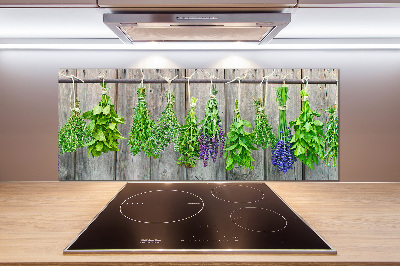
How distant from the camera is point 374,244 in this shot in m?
0.83

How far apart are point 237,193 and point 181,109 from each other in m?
0.51

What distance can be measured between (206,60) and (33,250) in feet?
3.59

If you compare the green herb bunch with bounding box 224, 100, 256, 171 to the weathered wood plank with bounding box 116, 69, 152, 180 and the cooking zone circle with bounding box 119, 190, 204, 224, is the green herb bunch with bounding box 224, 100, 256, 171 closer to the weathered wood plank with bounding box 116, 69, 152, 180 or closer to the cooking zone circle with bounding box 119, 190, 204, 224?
the cooking zone circle with bounding box 119, 190, 204, 224

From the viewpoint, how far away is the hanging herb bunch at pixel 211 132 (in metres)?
1.47

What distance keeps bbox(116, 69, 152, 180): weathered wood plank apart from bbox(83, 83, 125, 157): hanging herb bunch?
0.18 ft

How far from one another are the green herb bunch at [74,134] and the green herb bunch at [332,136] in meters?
1.22

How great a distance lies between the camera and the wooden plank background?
4.94 feet

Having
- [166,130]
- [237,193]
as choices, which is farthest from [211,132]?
[237,193]


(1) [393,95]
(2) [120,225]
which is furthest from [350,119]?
(2) [120,225]

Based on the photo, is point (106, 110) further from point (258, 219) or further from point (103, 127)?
point (258, 219)

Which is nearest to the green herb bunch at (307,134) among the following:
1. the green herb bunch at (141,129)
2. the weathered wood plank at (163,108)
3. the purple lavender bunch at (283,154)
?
the purple lavender bunch at (283,154)

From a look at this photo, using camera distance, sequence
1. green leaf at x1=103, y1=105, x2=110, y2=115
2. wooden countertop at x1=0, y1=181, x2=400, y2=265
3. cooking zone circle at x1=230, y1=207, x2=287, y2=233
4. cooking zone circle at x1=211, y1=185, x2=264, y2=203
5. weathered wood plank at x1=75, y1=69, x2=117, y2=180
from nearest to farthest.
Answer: wooden countertop at x1=0, y1=181, x2=400, y2=265, cooking zone circle at x1=230, y1=207, x2=287, y2=233, cooking zone circle at x1=211, y1=185, x2=264, y2=203, green leaf at x1=103, y1=105, x2=110, y2=115, weathered wood plank at x1=75, y1=69, x2=117, y2=180

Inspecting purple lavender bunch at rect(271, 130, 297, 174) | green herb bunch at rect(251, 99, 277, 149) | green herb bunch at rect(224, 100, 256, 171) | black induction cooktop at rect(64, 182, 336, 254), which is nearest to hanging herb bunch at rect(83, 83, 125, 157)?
black induction cooktop at rect(64, 182, 336, 254)

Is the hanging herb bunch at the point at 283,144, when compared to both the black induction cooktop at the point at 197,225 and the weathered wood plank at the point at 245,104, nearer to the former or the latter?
the weathered wood plank at the point at 245,104
